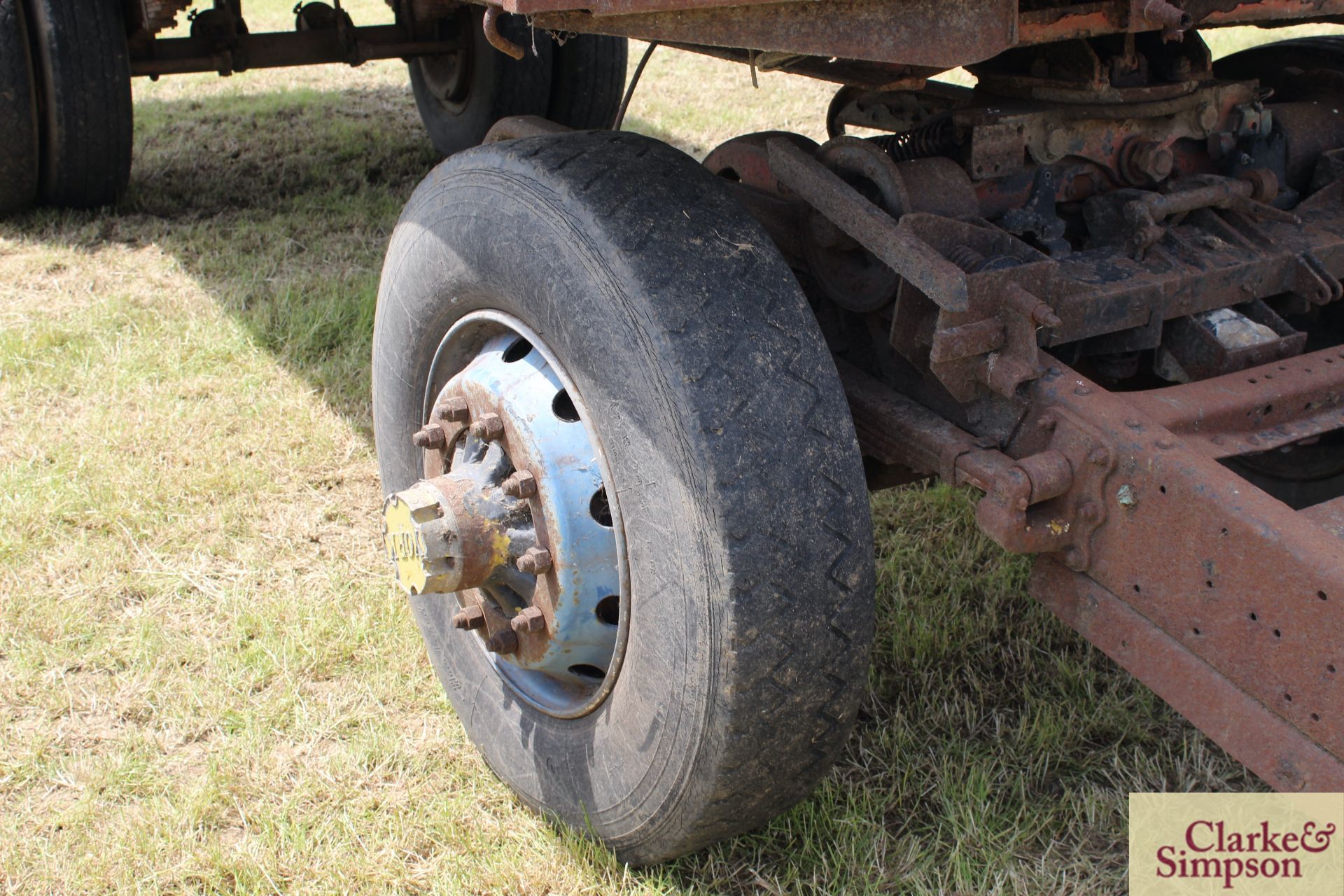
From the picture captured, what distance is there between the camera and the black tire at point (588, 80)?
5434 millimetres

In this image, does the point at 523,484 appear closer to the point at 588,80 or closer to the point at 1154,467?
the point at 1154,467

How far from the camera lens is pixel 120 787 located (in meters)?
2.28

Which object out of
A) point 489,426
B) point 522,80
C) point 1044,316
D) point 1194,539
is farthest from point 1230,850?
point 522,80

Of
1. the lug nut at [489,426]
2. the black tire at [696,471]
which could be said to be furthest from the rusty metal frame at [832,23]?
the lug nut at [489,426]

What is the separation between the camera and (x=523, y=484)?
1.87m

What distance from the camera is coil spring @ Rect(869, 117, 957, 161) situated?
85.9 inches

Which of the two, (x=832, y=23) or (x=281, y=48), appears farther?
(x=281, y=48)

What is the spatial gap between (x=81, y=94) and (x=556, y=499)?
3.74 meters

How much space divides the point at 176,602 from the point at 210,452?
0.66m

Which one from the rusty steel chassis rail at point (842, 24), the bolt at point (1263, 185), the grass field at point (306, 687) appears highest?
the rusty steel chassis rail at point (842, 24)

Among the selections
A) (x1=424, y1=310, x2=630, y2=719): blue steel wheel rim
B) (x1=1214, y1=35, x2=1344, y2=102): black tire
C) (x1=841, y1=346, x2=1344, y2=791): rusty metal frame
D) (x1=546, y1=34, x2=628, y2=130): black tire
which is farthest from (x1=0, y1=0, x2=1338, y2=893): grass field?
(x1=546, y1=34, x2=628, y2=130): black tire

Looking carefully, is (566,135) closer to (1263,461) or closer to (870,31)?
(870,31)

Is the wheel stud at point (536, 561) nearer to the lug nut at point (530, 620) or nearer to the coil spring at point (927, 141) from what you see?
the lug nut at point (530, 620)

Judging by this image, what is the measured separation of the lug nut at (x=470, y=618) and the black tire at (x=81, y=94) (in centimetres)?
354
